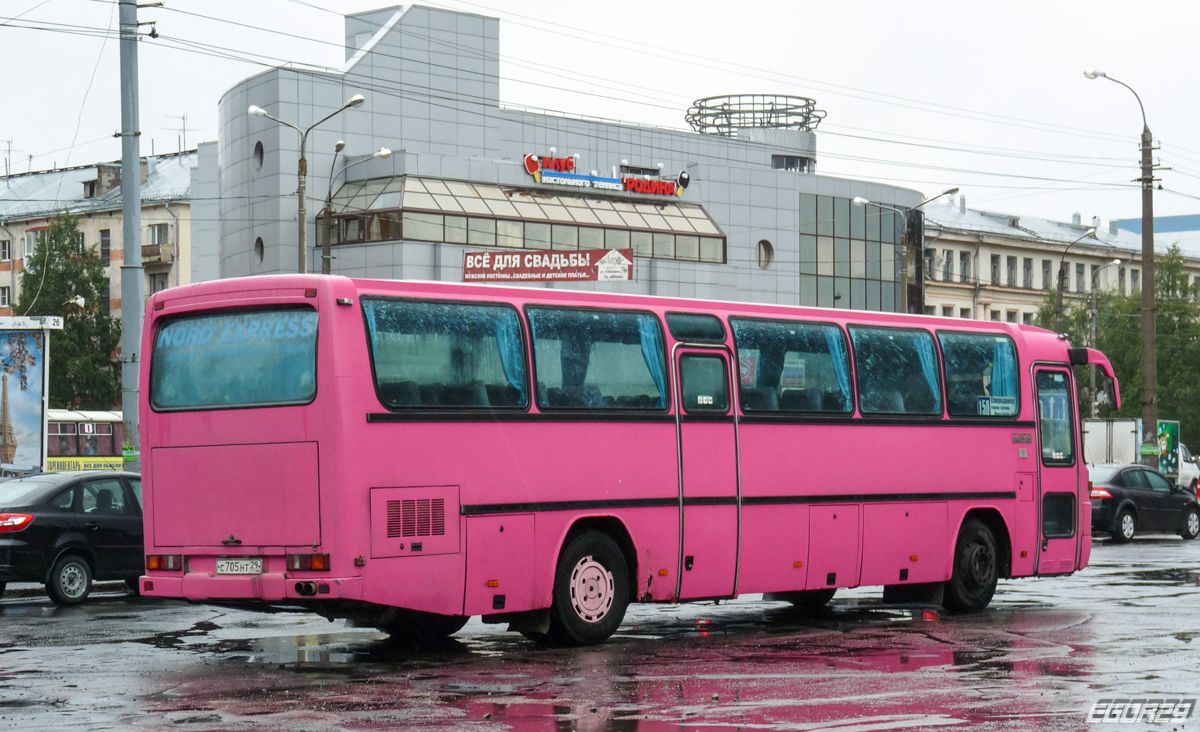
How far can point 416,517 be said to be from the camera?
12.2 meters

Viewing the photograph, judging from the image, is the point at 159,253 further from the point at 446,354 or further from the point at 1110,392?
the point at 446,354

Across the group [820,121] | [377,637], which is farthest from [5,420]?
[820,121]

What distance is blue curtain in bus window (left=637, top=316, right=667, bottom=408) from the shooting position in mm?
13867

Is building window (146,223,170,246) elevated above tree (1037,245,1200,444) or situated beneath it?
elevated above

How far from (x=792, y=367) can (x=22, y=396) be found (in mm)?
19697

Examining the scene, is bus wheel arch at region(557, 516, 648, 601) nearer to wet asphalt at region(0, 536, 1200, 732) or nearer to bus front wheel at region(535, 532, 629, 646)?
bus front wheel at region(535, 532, 629, 646)

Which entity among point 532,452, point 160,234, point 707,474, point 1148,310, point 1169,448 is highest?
point 160,234

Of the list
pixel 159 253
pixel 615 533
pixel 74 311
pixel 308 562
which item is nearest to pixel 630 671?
pixel 615 533

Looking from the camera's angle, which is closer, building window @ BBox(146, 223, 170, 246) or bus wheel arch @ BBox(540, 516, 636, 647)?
bus wheel arch @ BBox(540, 516, 636, 647)

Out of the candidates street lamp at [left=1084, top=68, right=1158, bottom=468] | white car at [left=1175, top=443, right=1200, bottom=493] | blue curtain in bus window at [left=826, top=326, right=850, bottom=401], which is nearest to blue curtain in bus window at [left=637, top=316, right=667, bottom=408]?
blue curtain in bus window at [left=826, top=326, right=850, bottom=401]

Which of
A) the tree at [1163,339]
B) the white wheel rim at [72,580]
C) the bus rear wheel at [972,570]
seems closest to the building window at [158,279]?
the tree at [1163,339]

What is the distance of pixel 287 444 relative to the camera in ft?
39.3

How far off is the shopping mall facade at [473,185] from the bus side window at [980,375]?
3923 centimetres

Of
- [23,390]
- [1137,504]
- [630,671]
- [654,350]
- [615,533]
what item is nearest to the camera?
[630,671]
